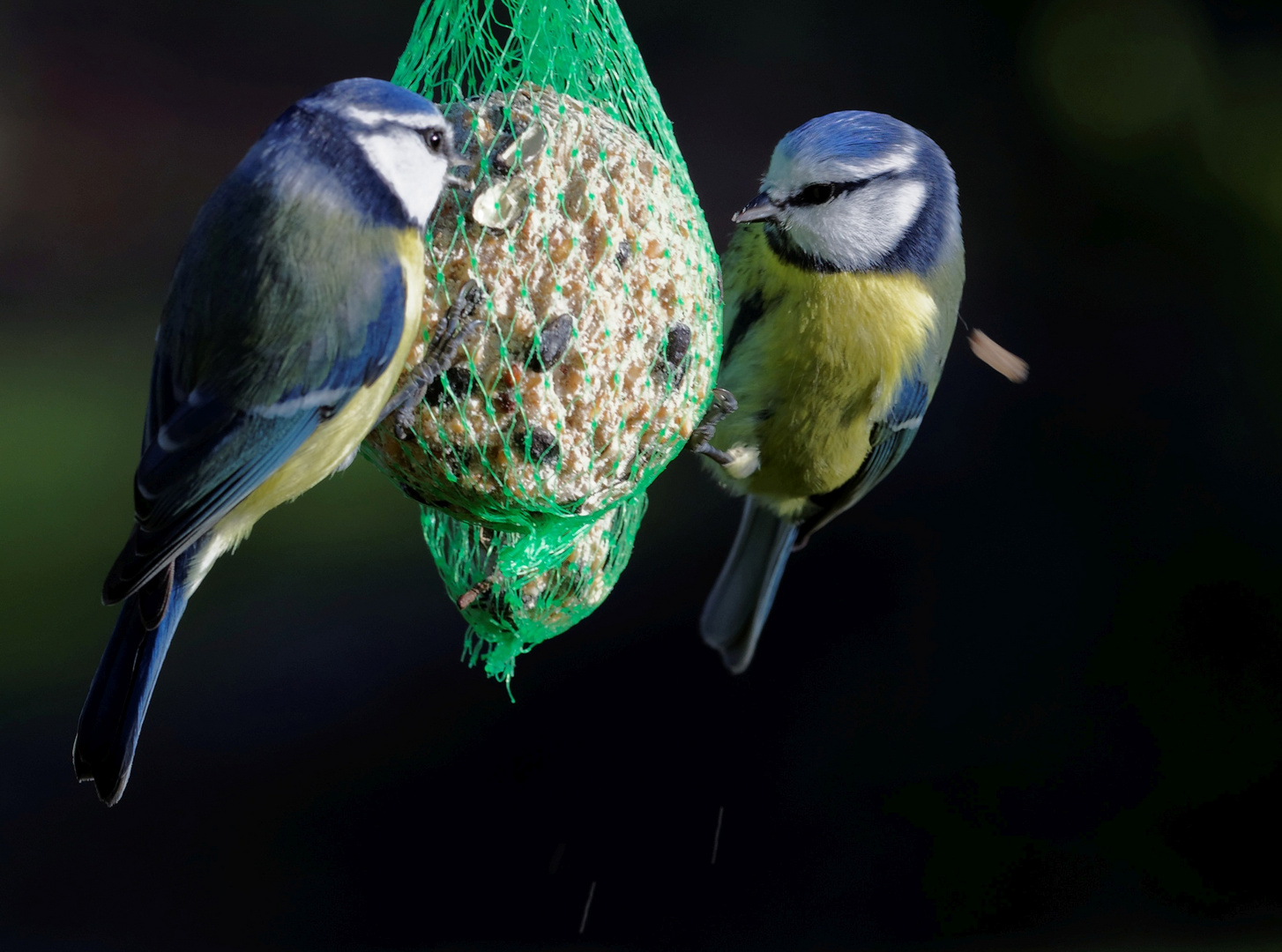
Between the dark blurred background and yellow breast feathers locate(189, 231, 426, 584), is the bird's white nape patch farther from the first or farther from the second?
the dark blurred background

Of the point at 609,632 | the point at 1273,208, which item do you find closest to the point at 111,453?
the point at 609,632

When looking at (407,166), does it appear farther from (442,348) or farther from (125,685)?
(125,685)

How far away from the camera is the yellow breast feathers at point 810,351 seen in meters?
1.64

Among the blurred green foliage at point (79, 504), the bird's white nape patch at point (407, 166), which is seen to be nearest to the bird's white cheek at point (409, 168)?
the bird's white nape patch at point (407, 166)

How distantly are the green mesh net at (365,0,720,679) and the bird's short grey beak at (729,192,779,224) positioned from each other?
49 mm

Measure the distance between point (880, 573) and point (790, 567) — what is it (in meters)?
0.28

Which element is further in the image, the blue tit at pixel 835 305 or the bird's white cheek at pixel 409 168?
the blue tit at pixel 835 305

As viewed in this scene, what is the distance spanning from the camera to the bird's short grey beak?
1479 mm

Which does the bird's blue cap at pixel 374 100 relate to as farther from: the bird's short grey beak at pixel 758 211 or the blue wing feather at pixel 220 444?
the bird's short grey beak at pixel 758 211

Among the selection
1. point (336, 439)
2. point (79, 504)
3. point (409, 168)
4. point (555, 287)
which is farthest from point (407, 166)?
point (79, 504)

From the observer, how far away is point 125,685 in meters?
1.39

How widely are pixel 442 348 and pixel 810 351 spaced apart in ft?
1.84

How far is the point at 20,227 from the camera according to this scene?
3434mm

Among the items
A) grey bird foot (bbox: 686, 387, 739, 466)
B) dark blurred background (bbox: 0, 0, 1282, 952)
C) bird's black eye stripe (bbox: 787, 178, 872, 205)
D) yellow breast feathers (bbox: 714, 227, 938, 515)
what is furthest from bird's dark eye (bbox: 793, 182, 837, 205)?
dark blurred background (bbox: 0, 0, 1282, 952)
